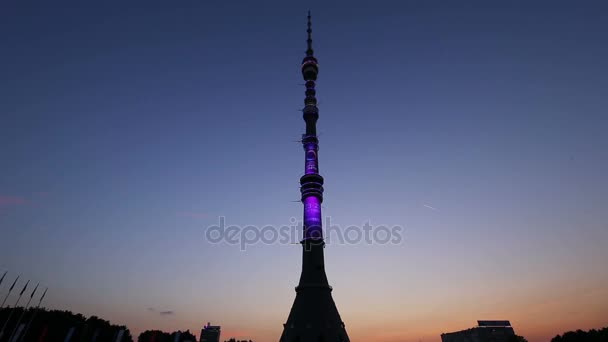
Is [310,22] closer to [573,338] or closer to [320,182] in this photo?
[320,182]

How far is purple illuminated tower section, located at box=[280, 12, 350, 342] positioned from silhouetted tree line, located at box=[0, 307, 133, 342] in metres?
47.4

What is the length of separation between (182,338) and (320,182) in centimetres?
7768

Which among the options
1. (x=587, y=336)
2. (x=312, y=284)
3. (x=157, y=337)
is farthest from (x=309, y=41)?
(x=587, y=336)

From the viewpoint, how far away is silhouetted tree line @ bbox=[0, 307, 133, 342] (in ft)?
283

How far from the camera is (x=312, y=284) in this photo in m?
105

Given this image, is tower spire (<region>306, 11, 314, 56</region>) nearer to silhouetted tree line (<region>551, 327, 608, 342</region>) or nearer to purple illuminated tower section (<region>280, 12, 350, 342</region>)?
purple illuminated tower section (<region>280, 12, 350, 342</region>)

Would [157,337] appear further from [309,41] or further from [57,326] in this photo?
[309,41]

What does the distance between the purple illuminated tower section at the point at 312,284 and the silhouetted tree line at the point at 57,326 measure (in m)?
47.4

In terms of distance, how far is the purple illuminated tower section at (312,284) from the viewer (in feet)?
332

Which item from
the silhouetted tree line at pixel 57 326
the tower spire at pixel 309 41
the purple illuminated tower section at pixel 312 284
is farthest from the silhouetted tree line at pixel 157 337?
the tower spire at pixel 309 41

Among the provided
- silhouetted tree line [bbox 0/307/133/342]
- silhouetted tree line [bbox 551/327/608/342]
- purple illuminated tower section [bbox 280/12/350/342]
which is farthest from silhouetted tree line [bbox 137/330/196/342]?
silhouetted tree line [bbox 551/327/608/342]

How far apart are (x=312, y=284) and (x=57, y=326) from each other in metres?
61.5

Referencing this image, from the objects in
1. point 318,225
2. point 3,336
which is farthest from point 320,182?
point 3,336

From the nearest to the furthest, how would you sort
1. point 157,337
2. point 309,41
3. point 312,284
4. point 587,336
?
1. point 312,284
2. point 587,336
3. point 157,337
4. point 309,41
